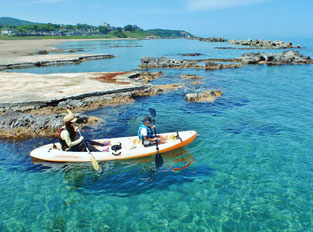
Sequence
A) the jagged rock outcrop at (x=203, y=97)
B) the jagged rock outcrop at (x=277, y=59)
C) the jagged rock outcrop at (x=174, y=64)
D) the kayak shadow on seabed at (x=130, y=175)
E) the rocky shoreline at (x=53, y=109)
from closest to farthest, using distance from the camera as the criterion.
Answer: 1. the kayak shadow on seabed at (x=130, y=175)
2. the rocky shoreline at (x=53, y=109)
3. the jagged rock outcrop at (x=203, y=97)
4. the jagged rock outcrop at (x=174, y=64)
5. the jagged rock outcrop at (x=277, y=59)

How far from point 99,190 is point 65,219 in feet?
4.99

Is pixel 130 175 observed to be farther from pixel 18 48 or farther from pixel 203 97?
pixel 18 48

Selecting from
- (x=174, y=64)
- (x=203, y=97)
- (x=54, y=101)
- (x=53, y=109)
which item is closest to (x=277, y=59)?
(x=174, y=64)

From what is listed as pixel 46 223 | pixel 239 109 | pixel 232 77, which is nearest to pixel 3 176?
pixel 46 223

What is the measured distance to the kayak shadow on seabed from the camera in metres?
8.08

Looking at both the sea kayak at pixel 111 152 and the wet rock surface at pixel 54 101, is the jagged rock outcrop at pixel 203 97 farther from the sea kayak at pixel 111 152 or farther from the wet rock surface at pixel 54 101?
the sea kayak at pixel 111 152

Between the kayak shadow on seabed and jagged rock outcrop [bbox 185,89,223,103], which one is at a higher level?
jagged rock outcrop [bbox 185,89,223,103]

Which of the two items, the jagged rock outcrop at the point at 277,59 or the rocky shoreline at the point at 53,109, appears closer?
the rocky shoreline at the point at 53,109

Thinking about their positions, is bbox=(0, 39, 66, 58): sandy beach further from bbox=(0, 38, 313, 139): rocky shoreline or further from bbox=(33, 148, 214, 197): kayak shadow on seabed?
bbox=(33, 148, 214, 197): kayak shadow on seabed

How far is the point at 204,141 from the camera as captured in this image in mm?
11422

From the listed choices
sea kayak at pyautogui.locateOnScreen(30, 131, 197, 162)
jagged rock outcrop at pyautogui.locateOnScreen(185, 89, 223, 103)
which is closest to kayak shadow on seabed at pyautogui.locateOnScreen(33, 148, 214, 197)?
sea kayak at pyautogui.locateOnScreen(30, 131, 197, 162)

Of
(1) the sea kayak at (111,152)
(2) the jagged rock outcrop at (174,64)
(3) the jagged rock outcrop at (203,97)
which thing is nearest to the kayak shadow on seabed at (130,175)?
(1) the sea kayak at (111,152)

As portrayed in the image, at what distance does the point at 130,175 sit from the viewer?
29.0 feet

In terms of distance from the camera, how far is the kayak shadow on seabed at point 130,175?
318 inches
